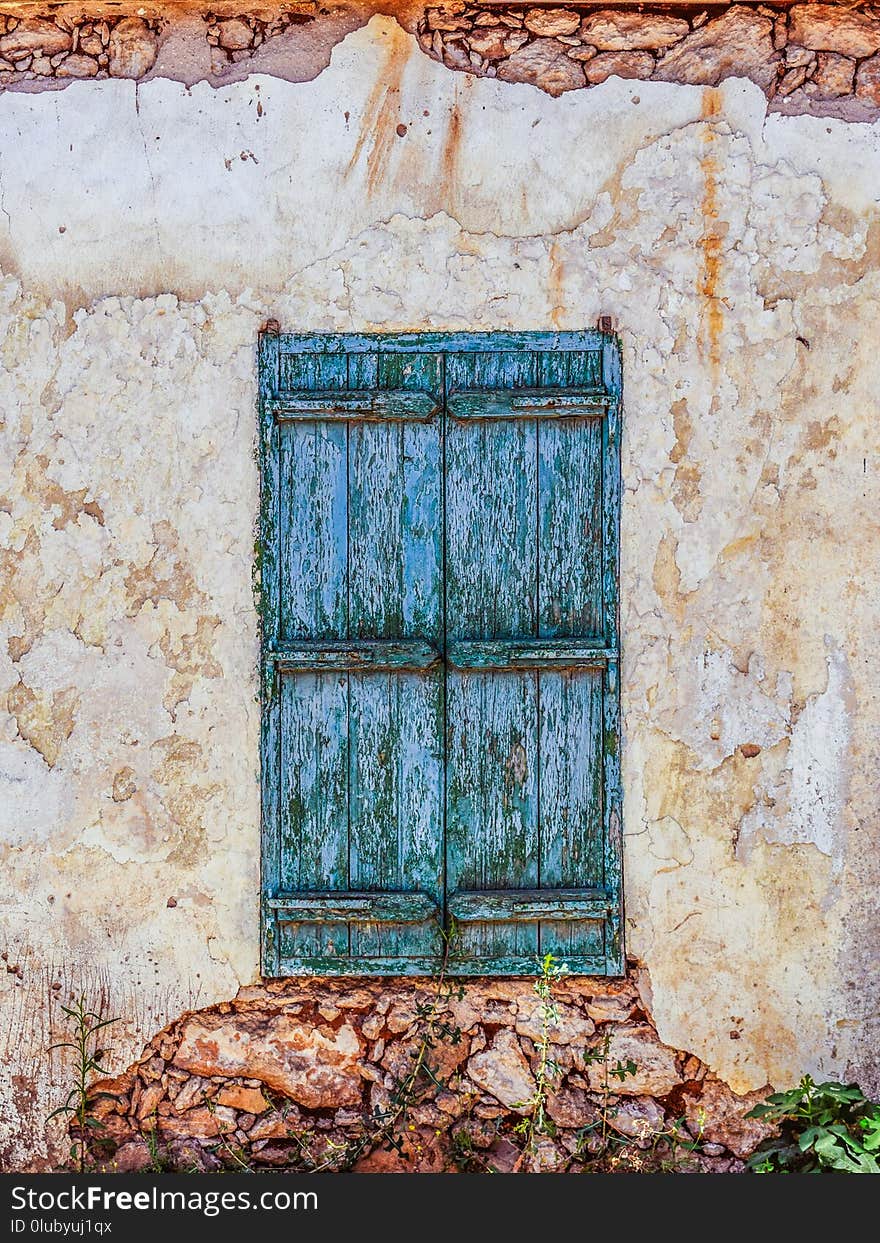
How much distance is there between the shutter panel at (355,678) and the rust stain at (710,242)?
2.38 ft

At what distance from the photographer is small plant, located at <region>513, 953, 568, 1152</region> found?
268 cm

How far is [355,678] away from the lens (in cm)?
274

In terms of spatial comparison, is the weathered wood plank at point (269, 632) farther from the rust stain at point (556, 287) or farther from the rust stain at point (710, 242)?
the rust stain at point (710, 242)

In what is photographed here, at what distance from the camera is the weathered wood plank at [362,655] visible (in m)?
2.70

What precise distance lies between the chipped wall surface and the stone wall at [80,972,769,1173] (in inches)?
4.4

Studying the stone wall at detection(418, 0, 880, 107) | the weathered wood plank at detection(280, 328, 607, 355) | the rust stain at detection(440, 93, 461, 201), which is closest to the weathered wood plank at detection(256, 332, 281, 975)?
the weathered wood plank at detection(280, 328, 607, 355)

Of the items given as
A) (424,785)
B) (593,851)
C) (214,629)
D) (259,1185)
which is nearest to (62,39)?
(214,629)

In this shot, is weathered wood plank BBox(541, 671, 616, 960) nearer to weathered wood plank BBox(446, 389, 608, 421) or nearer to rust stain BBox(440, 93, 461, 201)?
weathered wood plank BBox(446, 389, 608, 421)

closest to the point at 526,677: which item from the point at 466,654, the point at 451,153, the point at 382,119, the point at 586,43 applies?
the point at 466,654

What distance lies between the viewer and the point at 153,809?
279 centimetres

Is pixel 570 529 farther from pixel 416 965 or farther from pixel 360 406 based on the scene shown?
pixel 416 965

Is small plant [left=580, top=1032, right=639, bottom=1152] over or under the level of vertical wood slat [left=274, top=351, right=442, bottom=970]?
under

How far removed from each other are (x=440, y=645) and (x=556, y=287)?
1.00m

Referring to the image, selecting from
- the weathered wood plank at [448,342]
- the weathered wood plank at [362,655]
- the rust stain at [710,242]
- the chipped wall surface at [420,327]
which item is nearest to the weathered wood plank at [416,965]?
the chipped wall surface at [420,327]
